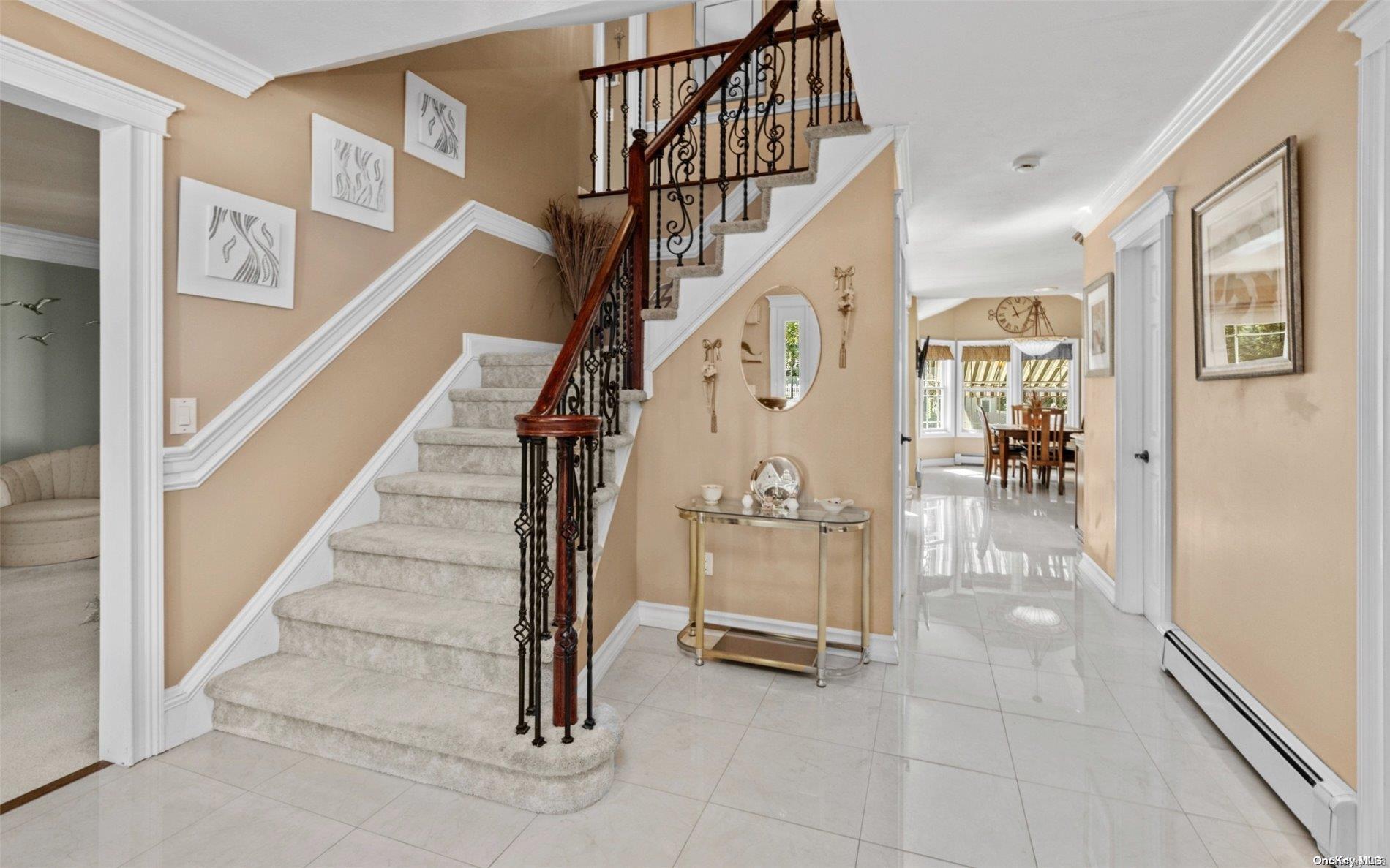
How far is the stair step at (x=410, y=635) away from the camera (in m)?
2.24

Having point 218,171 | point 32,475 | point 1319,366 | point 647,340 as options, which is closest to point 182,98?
point 218,171

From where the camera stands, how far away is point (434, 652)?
2301mm

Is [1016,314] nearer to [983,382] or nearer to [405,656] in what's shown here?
[983,382]

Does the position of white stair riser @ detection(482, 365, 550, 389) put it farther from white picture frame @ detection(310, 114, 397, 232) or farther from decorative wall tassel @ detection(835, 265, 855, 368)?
decorative wall tassel @ detection(835, 265, 855, 368)

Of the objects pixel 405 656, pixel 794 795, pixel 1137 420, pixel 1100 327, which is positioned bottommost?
pixel 794 795

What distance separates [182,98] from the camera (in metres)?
2.25

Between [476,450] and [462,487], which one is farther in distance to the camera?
[476,450]

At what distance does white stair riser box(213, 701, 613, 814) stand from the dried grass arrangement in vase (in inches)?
115

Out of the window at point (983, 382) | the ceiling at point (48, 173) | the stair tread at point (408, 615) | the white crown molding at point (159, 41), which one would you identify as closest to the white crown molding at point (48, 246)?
the ceiling at point (48, 173)

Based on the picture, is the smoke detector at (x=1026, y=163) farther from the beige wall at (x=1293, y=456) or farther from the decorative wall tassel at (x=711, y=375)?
the decorative wall tassel at (x=711, y=375)

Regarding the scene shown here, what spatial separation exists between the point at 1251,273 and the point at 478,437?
3329 millimetres

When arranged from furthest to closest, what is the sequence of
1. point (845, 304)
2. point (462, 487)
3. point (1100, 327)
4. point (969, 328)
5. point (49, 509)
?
point (969, 328) → point (49, 509) → point (1100, 327) → point (845, 304) → point (462, 487)

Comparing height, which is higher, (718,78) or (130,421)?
(718,78)

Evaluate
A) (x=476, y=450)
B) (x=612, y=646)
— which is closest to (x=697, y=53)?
(x=476, y=450)
